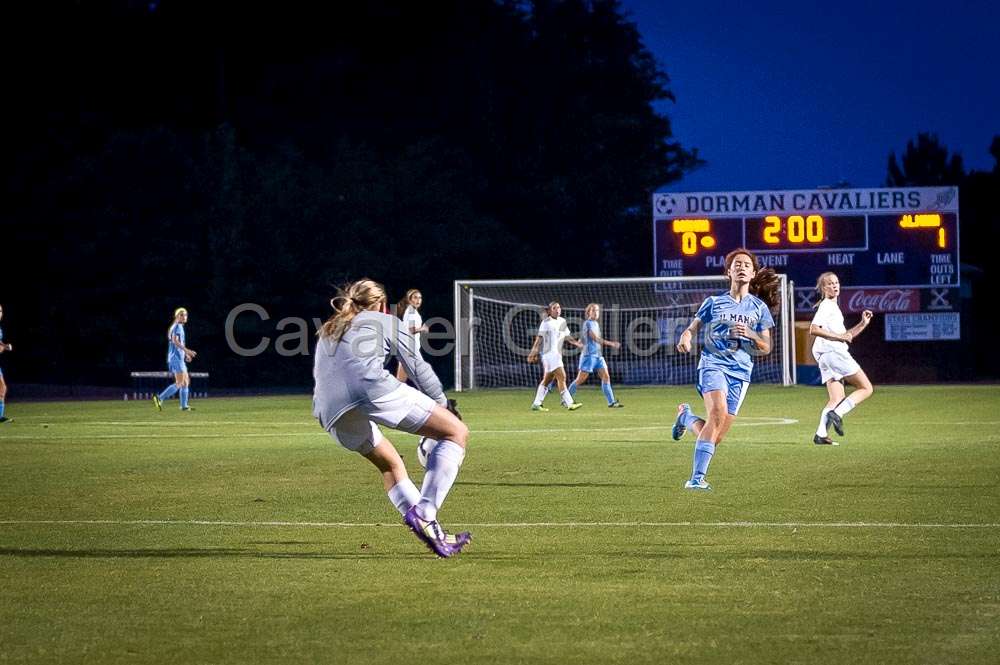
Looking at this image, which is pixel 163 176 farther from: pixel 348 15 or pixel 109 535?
pixel 109 535

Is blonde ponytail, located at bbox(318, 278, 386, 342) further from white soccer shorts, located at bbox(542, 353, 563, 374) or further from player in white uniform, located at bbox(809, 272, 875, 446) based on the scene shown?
white soccer shorts, located at bbox(542, 353, 563, 374)

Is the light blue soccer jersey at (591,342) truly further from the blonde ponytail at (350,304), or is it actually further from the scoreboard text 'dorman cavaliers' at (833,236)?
the blonde ponytail at (350,304)

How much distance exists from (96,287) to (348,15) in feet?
62.0

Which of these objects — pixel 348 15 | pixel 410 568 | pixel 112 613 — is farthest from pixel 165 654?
pixel 348 15

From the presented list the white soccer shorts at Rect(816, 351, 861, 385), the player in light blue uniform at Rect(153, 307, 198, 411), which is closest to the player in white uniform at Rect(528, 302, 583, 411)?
the player in light blue uniform at Rect(153, 307, 198, 411)

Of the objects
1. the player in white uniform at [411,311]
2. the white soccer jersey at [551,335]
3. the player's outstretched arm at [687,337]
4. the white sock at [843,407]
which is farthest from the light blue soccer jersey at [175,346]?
the player's outstretched arm at [687,337]

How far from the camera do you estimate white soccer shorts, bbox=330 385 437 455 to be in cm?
849

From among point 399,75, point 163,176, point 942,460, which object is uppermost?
point 399,75

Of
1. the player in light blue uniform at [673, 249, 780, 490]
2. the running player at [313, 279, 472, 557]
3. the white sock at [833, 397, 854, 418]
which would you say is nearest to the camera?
the running player at [313, 279, 472, 557]

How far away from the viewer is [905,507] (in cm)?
1083

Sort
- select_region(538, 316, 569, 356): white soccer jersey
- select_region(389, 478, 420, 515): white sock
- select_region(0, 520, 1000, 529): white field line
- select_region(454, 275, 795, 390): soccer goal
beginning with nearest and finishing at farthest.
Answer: select_region(389, 478, 420, 515): white sock
select_region(0, 520, 1000, 529): white field line
select_region(538, 316, 569, 356): white soccer jersey
select_region(454, 275, 795, 390): soccer goal

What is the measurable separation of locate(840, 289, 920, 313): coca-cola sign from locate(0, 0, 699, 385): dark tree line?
57.6 feet

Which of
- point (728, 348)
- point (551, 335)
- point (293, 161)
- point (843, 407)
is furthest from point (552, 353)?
point (293, 161)

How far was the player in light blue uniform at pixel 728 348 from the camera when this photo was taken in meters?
12.3
